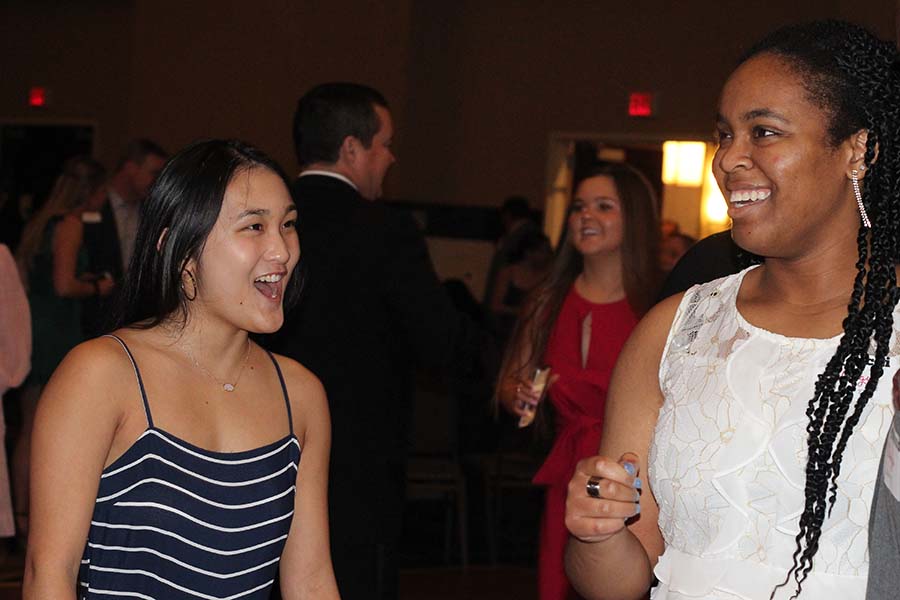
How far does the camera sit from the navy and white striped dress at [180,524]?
2.20 metres

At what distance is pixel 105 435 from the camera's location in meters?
2.17

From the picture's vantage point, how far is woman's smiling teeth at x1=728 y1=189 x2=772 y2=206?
1929mm

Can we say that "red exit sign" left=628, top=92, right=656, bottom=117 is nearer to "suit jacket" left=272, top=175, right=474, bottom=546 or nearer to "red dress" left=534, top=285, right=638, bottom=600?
"red dress" left=534, top=285, right=638, bottom=600

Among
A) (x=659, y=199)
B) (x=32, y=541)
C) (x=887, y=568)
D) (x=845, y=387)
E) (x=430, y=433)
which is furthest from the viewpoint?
(x=659, y=199)

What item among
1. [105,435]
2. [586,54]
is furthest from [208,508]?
[586,54]

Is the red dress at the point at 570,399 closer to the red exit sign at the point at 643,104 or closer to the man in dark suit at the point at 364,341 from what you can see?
the man in dark suit at the point at 364,341

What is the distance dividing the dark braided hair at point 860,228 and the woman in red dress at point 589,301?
261 cm

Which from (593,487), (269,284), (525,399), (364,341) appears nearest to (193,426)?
(269,284)

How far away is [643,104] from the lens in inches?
422

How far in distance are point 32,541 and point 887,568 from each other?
133cm

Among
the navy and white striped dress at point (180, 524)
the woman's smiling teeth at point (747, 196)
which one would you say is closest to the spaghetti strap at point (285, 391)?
the navy and white striped dress at point (180, 524)

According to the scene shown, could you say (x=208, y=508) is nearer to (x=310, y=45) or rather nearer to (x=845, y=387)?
(x=845, y=387)

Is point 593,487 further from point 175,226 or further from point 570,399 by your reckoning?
point 570,399

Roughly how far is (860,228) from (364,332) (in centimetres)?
202
